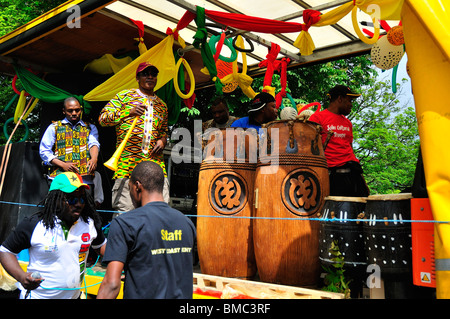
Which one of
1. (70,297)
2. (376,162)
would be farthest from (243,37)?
(376,162)

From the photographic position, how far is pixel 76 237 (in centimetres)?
285

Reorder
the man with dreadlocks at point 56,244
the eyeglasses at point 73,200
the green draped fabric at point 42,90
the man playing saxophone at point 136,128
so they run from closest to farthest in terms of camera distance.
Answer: the man with dreadlocks at point 56,244, the eyeglasses at point 73,200, the man playing saxophone at point 136,128, the green draped fabric at point 42,90

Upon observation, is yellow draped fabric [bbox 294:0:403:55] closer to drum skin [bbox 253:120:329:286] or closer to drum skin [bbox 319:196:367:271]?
drum skin [bbox 253:120:329:286]

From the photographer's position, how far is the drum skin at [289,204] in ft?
11.4

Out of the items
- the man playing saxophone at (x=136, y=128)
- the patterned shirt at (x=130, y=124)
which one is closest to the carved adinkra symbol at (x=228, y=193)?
the man playing saxophone at (x=136, y=128)

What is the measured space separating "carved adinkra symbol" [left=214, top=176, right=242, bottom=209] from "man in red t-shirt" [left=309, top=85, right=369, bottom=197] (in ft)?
4.22

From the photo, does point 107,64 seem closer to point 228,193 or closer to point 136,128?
point 136,128

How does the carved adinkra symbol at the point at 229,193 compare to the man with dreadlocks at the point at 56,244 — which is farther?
the carved adinkra symbol at the point at 229,193

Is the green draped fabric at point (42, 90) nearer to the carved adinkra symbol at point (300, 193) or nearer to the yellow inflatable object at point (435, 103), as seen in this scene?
the carved adinkra symbol at point (300, 193)

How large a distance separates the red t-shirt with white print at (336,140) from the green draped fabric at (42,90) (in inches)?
138

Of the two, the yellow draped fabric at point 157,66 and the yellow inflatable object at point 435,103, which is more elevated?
the yellow draped fabric at point 157,66

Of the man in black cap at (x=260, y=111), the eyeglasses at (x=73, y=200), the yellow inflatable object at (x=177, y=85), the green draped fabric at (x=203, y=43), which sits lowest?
the eyeglasses at (x=73, y=200)

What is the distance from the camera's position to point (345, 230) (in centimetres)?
308
